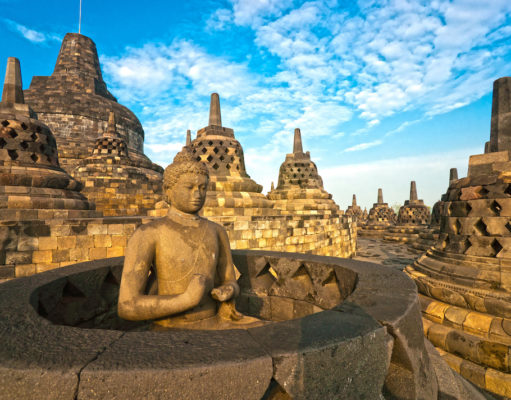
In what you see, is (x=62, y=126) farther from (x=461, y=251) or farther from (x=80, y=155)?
(x=461, y=251)

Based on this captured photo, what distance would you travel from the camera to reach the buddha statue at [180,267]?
5.68 feet

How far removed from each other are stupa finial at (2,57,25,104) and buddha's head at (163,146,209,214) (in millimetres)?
7735

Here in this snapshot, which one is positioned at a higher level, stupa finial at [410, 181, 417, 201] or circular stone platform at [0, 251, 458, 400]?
stupa finial at [410, 181, 417, 201]

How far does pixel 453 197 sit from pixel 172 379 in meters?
5.15

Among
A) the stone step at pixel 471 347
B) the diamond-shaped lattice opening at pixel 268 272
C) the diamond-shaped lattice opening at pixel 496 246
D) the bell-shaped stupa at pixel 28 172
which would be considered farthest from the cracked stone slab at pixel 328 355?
the bell-shaped stupa at pixel 28 172

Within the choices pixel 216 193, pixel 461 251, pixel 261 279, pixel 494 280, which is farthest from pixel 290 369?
pixel 216 193

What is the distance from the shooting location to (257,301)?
3.25 metres

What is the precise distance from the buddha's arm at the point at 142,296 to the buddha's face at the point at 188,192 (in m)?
0.42

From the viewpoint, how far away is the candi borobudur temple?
40.1 inches

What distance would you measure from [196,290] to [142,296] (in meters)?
0.39

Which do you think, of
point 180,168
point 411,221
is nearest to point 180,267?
point 180,168

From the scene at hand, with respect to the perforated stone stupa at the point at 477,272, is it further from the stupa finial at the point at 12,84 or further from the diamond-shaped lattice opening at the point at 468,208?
the stupa finial at the point at 12,84

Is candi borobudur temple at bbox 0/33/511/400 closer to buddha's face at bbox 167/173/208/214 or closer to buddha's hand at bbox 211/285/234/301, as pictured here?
buddha's face at bbox 167/173/208/214

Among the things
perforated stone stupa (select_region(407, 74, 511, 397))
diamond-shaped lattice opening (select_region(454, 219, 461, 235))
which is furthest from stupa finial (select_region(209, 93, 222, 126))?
diamond-shaped lattice opening (select_region(454, 219, 461, 235))
